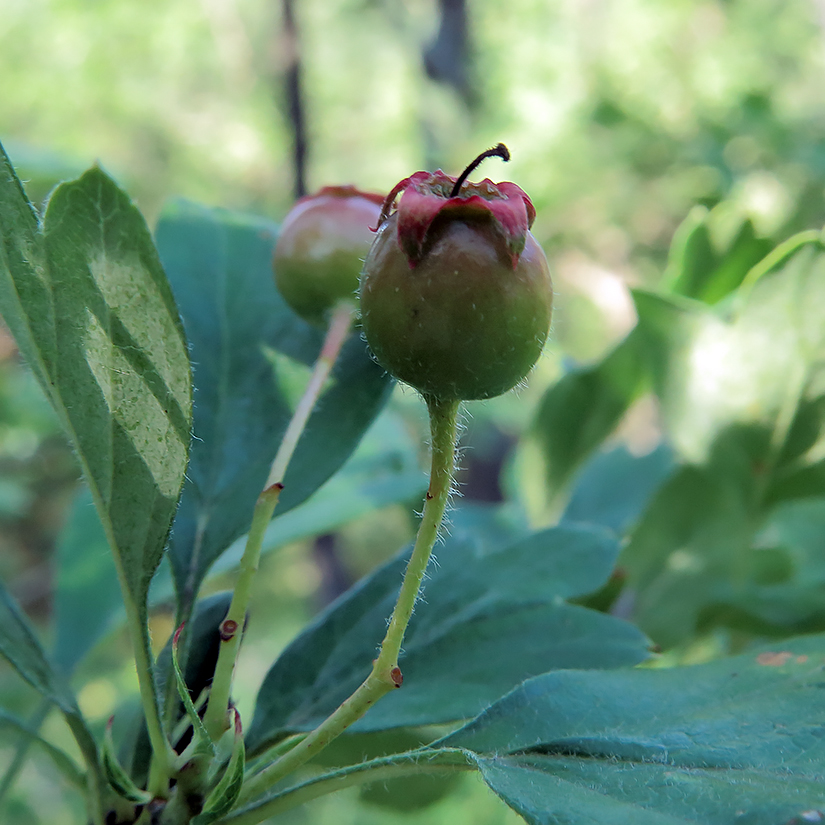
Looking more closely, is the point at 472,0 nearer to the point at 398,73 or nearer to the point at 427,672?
the point at 398,73

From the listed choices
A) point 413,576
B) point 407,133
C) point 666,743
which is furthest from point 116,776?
point 407,133

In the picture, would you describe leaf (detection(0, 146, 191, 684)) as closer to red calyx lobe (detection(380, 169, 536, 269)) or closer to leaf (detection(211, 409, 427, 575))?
red calyx lobe (detection(380, 169, 536, 269))

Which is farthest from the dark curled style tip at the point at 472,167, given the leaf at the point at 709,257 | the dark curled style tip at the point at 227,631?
the leaf at the point at 709,257

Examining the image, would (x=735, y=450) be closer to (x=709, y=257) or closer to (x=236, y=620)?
(x=709, y=257)

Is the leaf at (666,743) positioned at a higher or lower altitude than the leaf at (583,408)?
lower

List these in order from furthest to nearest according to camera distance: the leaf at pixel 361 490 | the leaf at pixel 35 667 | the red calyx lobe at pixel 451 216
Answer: the leaf at pixel 361 490, the leaf at pixel 35 667, the red calyx lobe at pixel 451 216

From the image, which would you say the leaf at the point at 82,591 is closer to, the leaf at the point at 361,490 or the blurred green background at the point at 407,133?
the leaf at the point at 361,490

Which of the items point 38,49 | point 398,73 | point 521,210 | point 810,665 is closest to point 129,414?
point 521,210
